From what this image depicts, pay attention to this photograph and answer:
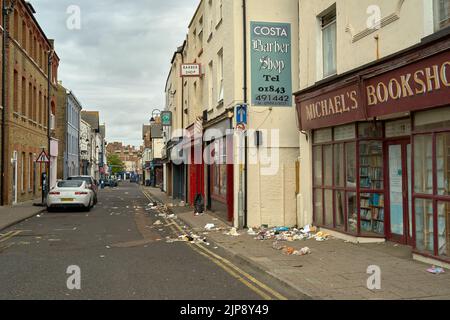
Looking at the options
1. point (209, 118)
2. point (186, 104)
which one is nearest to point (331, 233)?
point (209, 118)

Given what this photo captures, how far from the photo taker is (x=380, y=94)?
945 centimetres

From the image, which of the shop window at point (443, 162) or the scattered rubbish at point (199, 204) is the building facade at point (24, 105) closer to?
the scattered rubbish at point (199, 204)

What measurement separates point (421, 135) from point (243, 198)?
6.34m

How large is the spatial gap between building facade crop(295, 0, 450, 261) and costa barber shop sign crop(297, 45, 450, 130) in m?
0.02

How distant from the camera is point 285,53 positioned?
565 inches

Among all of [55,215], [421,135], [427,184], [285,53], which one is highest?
[285,53]

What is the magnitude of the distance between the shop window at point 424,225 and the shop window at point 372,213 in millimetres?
1866

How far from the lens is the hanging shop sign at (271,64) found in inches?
558

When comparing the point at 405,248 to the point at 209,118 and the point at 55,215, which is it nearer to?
the point at 209,118

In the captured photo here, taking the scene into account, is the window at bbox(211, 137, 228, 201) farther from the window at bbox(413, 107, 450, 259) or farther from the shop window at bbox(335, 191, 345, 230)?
the window at bbox(413, 107, 450, 259)

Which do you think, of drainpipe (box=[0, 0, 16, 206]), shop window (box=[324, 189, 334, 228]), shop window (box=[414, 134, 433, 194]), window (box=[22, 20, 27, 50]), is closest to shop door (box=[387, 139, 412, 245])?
shop window (box=[414, 134, 433, 194])

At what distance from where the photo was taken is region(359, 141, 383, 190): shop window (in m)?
10.5

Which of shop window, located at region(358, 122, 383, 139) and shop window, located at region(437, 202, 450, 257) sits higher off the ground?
shop window, located at region(358, 122, 383, 139)

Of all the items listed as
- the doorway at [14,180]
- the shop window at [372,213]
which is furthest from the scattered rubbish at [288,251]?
the doorway at [14,180]
